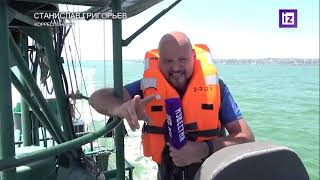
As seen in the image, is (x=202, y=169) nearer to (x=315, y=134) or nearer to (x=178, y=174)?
(x=178, y=174)

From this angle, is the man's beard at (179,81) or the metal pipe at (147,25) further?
the man's beard at (179,81)

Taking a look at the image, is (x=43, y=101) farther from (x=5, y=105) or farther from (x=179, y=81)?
(x=179, y=81)

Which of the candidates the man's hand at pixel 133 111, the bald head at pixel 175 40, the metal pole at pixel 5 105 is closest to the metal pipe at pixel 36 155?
the man's hand at pixel 133 111

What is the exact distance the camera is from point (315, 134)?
20344mm

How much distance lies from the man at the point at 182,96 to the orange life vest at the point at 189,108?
4cm

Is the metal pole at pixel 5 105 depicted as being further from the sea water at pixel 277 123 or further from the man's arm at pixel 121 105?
the sea water at pixel 277 123

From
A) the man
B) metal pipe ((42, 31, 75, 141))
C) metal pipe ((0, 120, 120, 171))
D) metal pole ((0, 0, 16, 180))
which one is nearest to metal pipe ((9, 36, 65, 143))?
metal pipe ((42, 31, 75, 141))

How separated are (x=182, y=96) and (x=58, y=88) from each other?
4.92 feet

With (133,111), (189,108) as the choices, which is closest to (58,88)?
(189,108)

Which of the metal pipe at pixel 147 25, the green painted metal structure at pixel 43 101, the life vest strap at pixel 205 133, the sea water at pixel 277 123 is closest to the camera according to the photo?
the green painted metal structure at pixel 43 101

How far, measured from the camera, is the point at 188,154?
260 cm

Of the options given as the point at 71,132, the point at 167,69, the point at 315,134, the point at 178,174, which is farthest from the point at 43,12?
the point at 315,134

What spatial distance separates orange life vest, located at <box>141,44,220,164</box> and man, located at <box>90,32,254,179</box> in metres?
0.04

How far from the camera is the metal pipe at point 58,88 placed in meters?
3.94
